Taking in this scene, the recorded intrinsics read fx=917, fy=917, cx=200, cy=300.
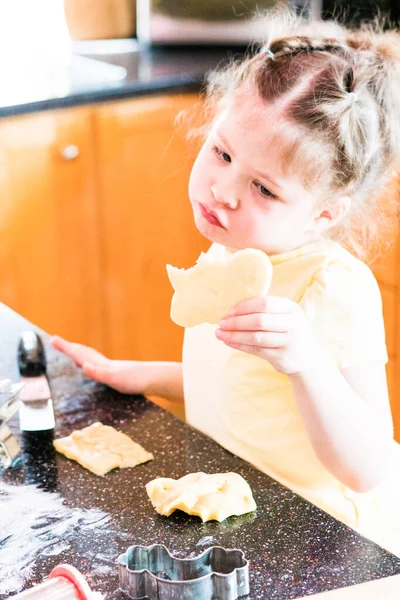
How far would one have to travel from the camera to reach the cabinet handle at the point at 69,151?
7.26 feet

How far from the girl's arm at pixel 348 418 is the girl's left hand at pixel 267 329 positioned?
5 cm

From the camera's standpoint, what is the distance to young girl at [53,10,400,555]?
896 mm

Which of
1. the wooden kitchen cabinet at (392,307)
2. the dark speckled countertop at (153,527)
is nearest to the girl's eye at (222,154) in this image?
the dark speckled countertop at (153,527)

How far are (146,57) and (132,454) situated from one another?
182cm

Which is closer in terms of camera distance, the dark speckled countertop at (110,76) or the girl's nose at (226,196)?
the girl's nose at (226,196)

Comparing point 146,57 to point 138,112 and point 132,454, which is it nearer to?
point 138,112

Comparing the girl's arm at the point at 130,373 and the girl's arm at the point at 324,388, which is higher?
the girl's arm at the point at 324,388

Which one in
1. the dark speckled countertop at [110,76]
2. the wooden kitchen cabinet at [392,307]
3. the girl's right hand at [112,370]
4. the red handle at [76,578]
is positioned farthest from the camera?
the dark speckled countertop at [110,76]

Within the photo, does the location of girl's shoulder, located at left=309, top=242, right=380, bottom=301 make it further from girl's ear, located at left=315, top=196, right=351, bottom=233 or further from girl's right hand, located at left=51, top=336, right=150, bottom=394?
girl's right hand, located at left=51, top=336, right=150, bottom=394

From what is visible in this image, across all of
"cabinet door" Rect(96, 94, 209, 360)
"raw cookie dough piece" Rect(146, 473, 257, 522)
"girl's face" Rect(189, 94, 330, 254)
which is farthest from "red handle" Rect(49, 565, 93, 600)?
"cabinet door" Rect(96, 94, 209, 360)

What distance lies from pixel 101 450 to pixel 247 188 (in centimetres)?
30

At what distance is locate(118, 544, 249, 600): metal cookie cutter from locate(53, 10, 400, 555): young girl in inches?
7.4

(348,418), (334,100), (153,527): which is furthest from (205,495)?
(334,100)

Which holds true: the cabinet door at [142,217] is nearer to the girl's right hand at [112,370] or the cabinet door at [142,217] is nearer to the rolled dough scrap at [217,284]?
the girl's right hand at [112,370]
